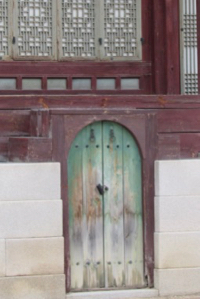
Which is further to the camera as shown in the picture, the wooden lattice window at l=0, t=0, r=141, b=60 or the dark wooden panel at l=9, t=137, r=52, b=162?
the wooden lattice window at l=0, t=0, r=141, b=60

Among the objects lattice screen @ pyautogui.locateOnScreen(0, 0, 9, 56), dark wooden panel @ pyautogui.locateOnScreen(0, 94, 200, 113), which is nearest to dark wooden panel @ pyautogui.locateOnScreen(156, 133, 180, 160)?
dark wooden panel @ pyautogui.locateOnScreen(0, 94, 200, 113)

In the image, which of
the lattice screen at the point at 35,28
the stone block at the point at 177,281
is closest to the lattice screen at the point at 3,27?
the lattice screen at the point at 35,28

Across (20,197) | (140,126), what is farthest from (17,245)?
(140,126)

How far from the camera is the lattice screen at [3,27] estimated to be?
898 cm

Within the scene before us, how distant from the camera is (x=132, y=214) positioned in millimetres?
8547

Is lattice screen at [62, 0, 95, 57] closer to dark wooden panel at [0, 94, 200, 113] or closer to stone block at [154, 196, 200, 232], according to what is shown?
dark wooden panel at [0, 94, 200, 113]

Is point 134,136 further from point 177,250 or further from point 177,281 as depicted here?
point 177,281

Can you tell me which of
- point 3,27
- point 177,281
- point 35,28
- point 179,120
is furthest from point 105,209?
point 3,27

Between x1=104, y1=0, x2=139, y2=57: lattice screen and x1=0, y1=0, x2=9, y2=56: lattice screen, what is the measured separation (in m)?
1.28

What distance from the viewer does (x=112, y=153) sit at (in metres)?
8.52

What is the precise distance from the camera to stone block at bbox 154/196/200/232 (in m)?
8.41

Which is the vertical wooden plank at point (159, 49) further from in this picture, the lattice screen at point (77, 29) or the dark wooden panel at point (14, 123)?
the dark wooden panel at point (14, 123)

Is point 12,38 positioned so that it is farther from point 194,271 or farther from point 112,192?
point 194,271

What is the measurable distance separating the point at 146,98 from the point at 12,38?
1902mm
